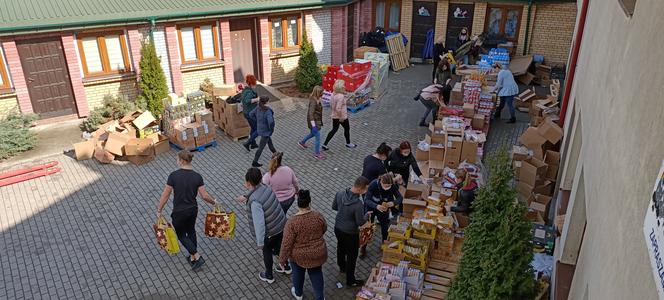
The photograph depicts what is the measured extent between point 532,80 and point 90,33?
1493 centimetres

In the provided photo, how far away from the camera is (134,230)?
936 cm

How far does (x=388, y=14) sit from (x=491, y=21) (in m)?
4.26

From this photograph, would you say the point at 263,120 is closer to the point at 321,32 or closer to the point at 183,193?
the point at 183,193

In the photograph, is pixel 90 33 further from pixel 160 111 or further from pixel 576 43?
pixel 576 43

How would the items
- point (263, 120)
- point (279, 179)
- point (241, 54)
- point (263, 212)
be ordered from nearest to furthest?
point (263, 212)
point (279, 179)
point (263, 120)
point (241, 54)

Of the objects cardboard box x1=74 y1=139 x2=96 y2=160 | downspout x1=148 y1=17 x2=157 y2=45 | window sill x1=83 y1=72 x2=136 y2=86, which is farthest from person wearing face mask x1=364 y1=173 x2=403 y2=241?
window sill x1=83 y1=72 x2=136 y2=86

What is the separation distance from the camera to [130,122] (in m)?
12.7

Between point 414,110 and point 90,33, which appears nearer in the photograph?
point 90,33

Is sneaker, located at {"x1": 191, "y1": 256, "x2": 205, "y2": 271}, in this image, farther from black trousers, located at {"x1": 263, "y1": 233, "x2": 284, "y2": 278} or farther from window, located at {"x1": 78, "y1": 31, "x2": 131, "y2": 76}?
window, located at {"x1": 78, "y1": 31, "x2": 131, "y2": 76}

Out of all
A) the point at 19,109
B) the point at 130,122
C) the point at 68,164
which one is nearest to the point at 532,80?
the point at 130,122

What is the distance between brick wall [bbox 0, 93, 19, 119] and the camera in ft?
43.9

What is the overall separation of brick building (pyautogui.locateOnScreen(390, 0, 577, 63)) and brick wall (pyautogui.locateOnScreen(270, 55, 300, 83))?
18.1 feet

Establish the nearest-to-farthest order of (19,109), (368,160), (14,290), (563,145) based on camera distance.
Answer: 1. (14,290)
2. (368,160)
3. (563,145)
4. (19,109)

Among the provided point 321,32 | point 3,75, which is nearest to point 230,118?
point 3,75
